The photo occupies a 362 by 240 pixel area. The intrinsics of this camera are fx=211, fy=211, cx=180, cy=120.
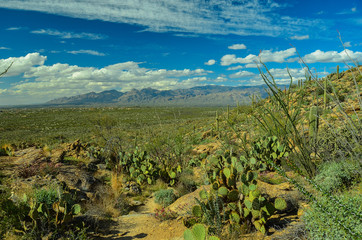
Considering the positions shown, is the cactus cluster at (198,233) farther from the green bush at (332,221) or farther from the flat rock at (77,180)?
the flat rock at (77,180)

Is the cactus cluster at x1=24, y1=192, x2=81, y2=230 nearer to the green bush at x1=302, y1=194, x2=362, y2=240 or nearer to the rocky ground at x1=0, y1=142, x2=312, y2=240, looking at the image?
the rocky ground at x1=0, y1=142, x2=312, y2=240

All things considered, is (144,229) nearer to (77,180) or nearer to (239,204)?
(239,204)

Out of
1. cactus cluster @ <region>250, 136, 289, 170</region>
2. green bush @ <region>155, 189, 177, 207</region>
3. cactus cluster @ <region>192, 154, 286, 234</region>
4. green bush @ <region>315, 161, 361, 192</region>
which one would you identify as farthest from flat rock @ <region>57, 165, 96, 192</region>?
green bush @ <region>315, 161, 361, 192</region>

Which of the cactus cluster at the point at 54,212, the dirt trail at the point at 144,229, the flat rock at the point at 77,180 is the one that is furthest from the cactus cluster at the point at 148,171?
the cactus cluster at the point at 54,212

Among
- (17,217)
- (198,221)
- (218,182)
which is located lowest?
(198,221)

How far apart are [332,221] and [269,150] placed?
4.84 meters

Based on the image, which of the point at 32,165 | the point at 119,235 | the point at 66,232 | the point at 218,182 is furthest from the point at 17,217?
the point at 32,165

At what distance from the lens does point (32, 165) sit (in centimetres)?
743

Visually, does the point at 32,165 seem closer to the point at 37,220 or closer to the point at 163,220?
the point at 37,220

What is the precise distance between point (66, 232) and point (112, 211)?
5.82 ft

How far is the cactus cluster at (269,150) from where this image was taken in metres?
6.76

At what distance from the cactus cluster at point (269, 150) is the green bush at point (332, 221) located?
4127 millimetres

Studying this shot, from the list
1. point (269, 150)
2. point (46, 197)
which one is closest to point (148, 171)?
point (46, 197)

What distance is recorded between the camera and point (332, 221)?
2334 mm
